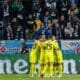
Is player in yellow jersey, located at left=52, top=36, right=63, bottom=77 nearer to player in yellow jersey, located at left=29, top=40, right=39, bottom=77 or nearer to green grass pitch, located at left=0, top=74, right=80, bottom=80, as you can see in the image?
green grass pitch, located at left=0, top=74, right=80, bottom=80

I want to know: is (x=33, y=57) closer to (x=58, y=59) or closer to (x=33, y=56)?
(x=33, y=56)

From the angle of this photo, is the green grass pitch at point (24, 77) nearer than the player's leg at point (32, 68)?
Yes

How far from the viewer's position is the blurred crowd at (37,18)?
2847cm

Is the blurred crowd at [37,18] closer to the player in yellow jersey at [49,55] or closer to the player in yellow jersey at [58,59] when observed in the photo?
the player in yellow jersey at [58,59]

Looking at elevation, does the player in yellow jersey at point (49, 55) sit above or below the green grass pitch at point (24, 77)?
above

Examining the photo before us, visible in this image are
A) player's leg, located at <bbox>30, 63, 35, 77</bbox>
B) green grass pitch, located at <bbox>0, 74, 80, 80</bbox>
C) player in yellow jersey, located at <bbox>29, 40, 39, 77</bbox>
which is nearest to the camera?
player in yellow jersey, located at <bbox>29, 40, 39, 77</bbox>

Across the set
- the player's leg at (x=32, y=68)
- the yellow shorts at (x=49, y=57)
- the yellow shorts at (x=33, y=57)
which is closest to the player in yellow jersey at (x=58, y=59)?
the yellow shorts at (x=49, y=57)

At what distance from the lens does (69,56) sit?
25359mm

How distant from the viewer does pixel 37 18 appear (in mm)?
29812

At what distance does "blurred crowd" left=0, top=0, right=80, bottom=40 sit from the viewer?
93.4 ft

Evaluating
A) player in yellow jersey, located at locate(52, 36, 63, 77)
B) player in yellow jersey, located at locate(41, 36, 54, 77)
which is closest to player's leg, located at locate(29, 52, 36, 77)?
player in yellow jersey, located at locate(52, 36, 63, 77)

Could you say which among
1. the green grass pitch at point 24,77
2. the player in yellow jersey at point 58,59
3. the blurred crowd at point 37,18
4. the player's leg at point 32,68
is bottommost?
the green grass pitch at point 24,77

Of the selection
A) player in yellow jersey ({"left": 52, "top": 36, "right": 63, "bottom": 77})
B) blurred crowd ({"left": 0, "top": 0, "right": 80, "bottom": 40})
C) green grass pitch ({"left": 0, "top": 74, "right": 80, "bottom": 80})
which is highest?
blurred crowd ({"left": 0, "top": 0, "right": 80, "bottom": 40})

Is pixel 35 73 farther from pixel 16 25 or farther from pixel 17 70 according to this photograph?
pixel 16 25
